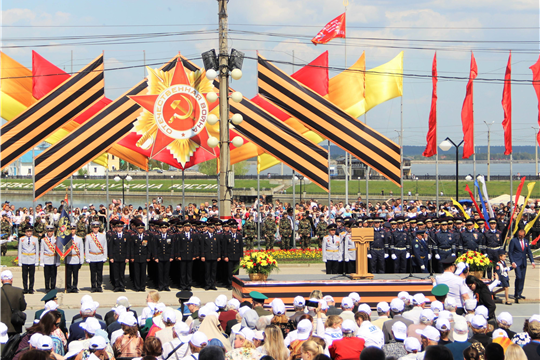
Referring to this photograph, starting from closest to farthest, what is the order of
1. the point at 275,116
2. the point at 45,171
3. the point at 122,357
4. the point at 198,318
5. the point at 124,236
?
the point at 122,357 < the point at 198,318 < the point at 124,236 < the point at 45,171 < the point at 275,116

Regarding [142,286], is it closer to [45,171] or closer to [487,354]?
[45,171]

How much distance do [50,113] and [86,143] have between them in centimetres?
156

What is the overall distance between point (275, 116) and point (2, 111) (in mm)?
9058

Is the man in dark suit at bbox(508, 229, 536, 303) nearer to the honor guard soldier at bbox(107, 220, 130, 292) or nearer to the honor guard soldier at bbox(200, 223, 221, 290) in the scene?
the honor guard soldier at bbox(200, 223, 221, 290)

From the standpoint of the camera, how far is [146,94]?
766 inches

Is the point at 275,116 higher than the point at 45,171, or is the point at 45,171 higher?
the point at 275,116

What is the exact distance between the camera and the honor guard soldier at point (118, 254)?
51.9 ft

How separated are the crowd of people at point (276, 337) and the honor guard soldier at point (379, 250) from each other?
877 cm

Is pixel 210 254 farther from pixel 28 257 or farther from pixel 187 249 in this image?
pixel 28 257

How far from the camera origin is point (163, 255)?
16.0 m

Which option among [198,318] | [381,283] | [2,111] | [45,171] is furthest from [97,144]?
[198,318]

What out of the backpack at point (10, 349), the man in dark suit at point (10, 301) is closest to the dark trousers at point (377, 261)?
the man in dark suit at point (10, 301)

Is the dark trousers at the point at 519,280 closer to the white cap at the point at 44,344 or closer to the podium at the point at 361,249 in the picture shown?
the podium at the point at 361,249

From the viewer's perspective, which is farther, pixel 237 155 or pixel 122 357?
pixel 237 155
